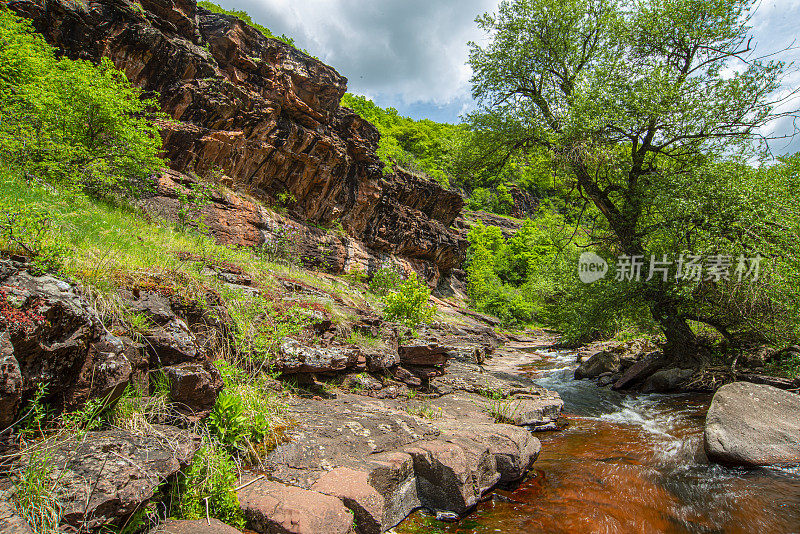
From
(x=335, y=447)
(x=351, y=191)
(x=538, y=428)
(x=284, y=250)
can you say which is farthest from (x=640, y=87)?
(x=351, y=191)

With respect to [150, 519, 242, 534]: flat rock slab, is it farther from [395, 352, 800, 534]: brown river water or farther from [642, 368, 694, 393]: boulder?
[642, 368, 694, 393]: boulder

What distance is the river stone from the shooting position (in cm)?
528

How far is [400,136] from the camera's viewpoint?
62.7 meters

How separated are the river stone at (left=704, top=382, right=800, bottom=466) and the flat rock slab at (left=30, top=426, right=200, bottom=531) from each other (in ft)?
23.6

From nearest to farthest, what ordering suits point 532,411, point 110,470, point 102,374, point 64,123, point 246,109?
point 110,470, point 102,374, point 532,411, point 64,123, point 246,109

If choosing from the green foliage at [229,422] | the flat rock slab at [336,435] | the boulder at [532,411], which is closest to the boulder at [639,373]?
the boulder at [532,411]

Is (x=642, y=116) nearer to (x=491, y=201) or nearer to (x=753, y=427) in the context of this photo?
(x=753, y=427)

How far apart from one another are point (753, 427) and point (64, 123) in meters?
15.0

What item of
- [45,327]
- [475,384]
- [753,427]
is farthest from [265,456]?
[753,427]

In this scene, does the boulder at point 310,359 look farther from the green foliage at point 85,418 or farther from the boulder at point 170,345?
the green foliage at point 85,418

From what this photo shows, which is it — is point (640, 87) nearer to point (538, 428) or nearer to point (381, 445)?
point (538, 428)

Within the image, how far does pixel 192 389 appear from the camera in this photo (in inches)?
143

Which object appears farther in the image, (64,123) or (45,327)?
(64,123)

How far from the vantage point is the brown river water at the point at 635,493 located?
4043 millimetres
